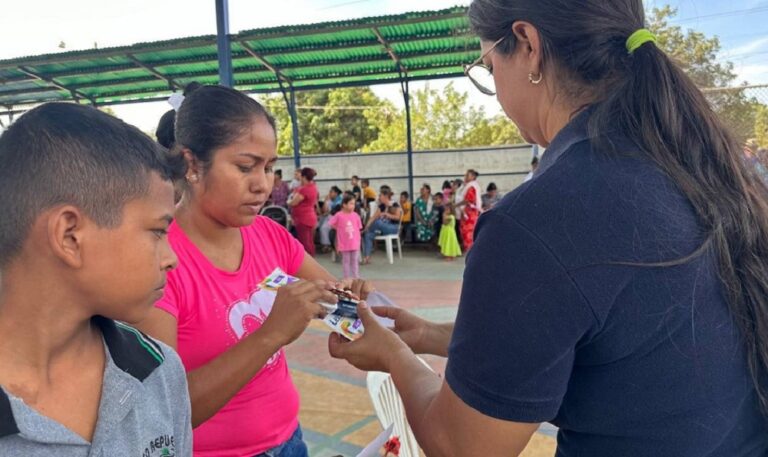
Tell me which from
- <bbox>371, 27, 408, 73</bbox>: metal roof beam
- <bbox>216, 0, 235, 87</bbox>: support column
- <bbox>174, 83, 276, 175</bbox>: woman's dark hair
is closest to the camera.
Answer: <bbox>174, 83, 276, 175</bbox>: woman's dark hair

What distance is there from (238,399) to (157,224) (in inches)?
30.4

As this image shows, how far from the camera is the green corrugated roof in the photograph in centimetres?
1008

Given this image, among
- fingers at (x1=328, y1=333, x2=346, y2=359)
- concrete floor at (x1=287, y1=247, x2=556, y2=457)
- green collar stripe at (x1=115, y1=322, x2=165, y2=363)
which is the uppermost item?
green collar stripe at (x1=115, y1=322, x2=165, y2=363)

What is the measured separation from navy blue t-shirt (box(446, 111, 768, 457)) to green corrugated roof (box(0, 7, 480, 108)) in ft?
29.6

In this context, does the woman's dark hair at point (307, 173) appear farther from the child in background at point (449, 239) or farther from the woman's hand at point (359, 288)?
the woman's hand at point (359, 288)

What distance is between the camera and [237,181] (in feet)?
5.78

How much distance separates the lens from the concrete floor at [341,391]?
138 inches

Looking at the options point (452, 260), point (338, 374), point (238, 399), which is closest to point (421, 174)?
point (452, 260)

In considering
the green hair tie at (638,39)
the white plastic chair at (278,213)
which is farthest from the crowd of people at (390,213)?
the green hair tie at (638,39)

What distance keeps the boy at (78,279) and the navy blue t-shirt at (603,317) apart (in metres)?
0.61

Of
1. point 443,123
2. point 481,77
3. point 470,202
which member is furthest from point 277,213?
point 443,123

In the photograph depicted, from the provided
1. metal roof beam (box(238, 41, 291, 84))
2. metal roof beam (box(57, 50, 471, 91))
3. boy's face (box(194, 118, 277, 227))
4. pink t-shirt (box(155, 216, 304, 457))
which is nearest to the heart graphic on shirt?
pink t-shirt (box(155, 216, 304, 457))

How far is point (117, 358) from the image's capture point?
1081mm

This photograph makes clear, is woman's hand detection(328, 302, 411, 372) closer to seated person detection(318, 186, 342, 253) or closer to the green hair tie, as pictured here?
the green hair tie
